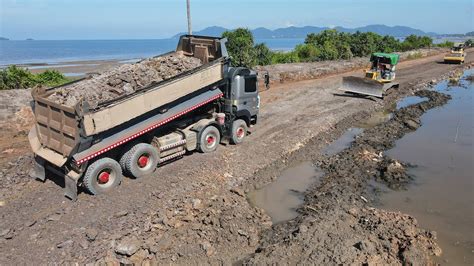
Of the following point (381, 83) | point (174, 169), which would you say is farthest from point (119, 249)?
point (381, 83)

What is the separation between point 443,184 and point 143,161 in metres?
9.09

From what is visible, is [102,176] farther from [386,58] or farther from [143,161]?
[386,58]

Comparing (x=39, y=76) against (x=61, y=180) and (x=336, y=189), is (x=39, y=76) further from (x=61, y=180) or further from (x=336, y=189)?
(x=336, y=189)

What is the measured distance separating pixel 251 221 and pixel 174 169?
327 cm

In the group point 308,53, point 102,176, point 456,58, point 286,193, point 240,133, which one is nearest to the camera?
point 102,176

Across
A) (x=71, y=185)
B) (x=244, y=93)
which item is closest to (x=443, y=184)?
(x=244, y=93)

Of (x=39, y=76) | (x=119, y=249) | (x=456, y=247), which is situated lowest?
(x=456, y=247)

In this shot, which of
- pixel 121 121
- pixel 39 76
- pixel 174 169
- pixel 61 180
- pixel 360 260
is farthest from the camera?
pixel 39 76

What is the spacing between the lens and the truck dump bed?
342 inches

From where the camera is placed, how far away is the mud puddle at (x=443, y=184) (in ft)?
28.4

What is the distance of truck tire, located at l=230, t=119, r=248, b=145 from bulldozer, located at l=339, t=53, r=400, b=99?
35.7 ft

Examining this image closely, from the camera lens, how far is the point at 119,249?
720 centimetres

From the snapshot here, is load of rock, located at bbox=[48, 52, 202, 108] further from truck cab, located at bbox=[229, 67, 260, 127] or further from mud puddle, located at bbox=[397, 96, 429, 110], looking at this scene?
mud puddle, located at bbox=[397, 96, 429, 110]

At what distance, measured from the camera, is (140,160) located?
10398mm
